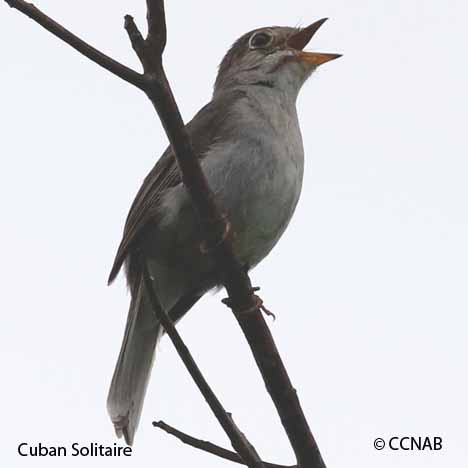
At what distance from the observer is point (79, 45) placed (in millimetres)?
3369

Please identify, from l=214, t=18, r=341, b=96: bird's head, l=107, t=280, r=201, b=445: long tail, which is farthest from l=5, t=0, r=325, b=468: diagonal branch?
l=214, t=18, r=341, b=96: bird's head

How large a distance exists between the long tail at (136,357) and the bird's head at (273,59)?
169 cm

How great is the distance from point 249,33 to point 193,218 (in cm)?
235

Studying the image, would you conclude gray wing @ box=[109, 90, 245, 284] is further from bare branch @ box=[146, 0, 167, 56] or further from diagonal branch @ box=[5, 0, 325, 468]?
bare branch @ box=[146, 0, 167, 56]

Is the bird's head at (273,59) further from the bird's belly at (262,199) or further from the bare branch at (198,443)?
the bare branch at (198,443)

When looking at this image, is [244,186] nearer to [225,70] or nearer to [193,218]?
[193,218]

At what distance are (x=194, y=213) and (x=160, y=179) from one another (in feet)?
2.16

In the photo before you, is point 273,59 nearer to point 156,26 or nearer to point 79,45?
point 156,26

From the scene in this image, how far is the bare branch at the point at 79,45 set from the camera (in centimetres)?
331

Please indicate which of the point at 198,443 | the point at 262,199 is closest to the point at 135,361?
the point at 262,199

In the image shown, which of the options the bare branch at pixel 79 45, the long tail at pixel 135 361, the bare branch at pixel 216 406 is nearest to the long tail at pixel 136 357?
the long tail at pixel 135 361

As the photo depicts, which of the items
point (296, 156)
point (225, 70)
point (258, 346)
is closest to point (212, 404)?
point (258, 346)

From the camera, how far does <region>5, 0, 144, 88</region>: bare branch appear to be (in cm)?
331

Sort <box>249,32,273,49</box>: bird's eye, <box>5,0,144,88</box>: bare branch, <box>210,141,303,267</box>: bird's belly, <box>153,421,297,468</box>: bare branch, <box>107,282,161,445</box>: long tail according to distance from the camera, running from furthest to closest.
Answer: <box>249,32,273,49</box>: bird's eye < <box>107,282,161,445</box>: long tail < <box>210,141,303,267</box>: bird's belly < <box>153,421,297,468</box>: bare branch < <box>5,0,144,88</box>: bare branch
